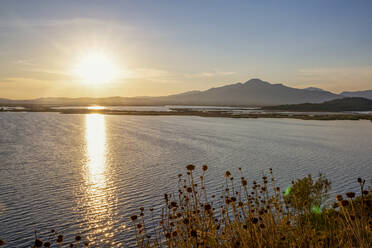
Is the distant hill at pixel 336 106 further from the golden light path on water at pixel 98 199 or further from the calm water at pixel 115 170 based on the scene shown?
the golden light path on water at pixel 98 199

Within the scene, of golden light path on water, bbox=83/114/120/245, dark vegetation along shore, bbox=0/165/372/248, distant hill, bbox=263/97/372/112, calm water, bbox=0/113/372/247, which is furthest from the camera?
distant hill, bbox=263/97/372/112

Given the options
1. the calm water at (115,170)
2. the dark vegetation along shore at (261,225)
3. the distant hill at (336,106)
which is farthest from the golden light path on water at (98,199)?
the distant hill at (336,106)

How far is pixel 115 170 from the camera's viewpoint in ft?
72.7

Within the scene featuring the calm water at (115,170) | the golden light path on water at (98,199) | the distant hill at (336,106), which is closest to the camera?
the golden light path on water at (98,199)

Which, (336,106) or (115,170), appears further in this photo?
(336,106)

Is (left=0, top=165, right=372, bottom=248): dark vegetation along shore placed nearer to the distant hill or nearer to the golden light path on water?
the golden light path on water

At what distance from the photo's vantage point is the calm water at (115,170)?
12.5 m

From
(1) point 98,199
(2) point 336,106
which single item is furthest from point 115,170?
(2) point 336,106

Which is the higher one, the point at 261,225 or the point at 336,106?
the point at 336,106

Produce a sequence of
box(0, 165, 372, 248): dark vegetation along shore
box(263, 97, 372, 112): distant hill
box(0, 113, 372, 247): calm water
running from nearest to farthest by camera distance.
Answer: box(0, 165, 372, 248): dark vegetation along shore → box(0, 113, 372, 247): calm water → box(263, 97, 372, 112): distant hill

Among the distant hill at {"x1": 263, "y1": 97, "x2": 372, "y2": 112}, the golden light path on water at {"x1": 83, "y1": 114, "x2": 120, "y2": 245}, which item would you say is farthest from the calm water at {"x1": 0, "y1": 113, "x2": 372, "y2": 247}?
the distant hill at {"x1": 263, "y1": 97, "x2": 372, "y2": 112}

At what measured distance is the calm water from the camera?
1245 centimetres

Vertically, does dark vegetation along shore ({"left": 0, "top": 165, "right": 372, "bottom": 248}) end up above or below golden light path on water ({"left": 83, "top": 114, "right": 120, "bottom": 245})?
above

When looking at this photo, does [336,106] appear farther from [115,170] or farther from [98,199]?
[98,199]
